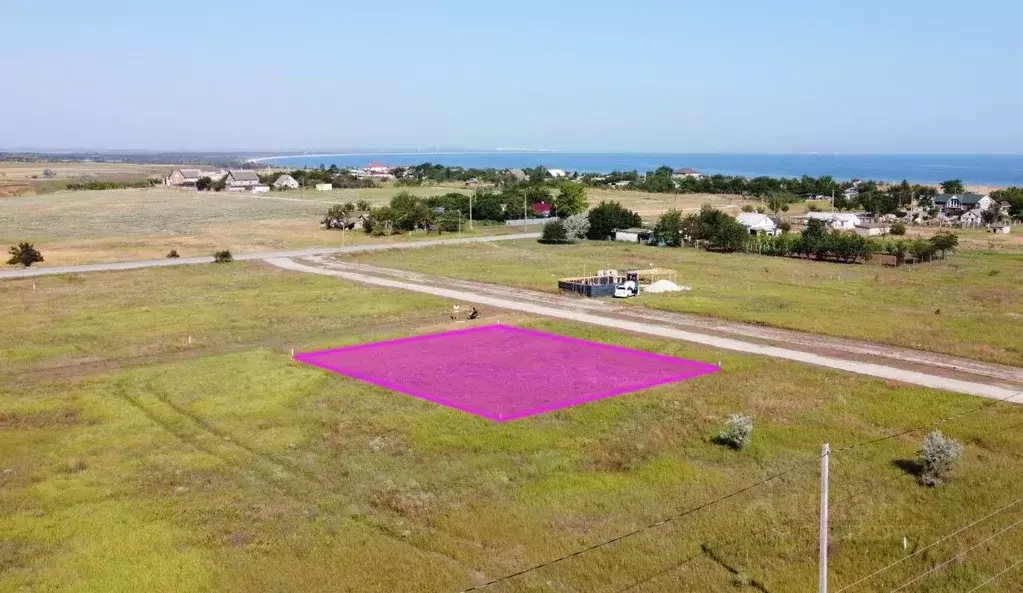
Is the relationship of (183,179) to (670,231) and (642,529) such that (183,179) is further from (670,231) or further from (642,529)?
(642,529)

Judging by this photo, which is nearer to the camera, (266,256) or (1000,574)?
(1000,574)

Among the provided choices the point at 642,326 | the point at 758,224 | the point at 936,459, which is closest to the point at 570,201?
the point at 758,224

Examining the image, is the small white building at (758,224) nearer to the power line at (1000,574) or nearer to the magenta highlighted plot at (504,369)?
the magenta highlighted plot at (504,369)

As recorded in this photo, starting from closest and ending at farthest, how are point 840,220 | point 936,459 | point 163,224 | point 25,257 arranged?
point 936,459 < point 25,257 < point 840,220 < point 163,224

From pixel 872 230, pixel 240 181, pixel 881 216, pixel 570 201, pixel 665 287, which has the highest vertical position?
pixel 240 181

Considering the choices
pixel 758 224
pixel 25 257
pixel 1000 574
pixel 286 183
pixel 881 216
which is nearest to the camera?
pixel 1000 574

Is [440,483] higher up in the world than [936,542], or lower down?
lower down

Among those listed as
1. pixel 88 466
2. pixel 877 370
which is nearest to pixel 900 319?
pixel 877 370
